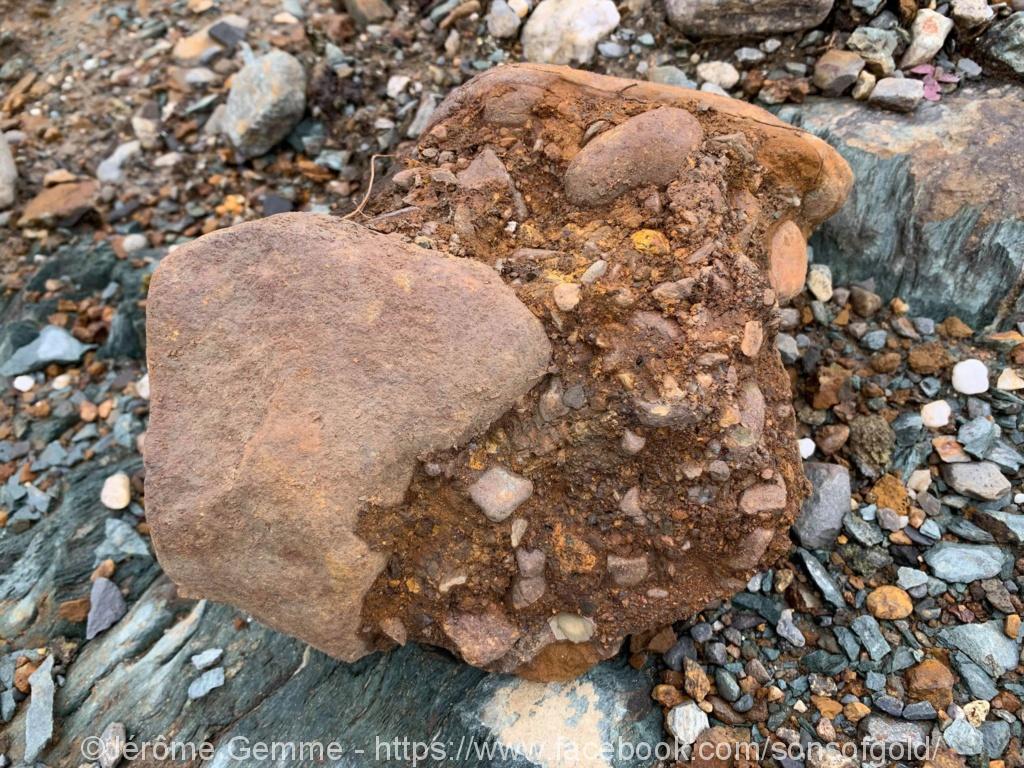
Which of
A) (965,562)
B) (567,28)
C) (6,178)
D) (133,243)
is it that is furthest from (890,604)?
(6,178)

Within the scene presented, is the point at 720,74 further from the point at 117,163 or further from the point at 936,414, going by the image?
the point at 117,163

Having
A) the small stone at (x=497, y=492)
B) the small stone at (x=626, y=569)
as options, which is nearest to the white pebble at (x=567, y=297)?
the small stone at (x=497, y=492)

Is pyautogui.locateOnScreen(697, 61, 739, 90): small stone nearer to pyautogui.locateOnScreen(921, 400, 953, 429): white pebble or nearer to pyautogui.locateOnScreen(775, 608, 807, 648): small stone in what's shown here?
pyautogui.locateOnScreen(921, 400, 953, 429): white pebble

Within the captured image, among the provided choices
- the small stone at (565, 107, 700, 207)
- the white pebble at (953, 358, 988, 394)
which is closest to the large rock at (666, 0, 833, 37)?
the small stone at (565, 107, 700, 207)

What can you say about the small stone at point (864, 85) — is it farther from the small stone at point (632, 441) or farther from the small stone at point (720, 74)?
the small stone at point (632, 441)

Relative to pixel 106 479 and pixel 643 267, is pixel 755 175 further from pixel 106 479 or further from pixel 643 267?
pixel 106 479
